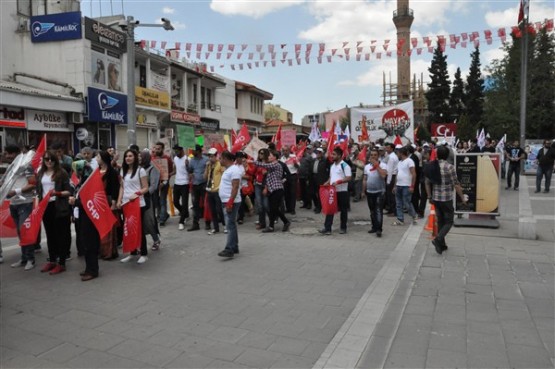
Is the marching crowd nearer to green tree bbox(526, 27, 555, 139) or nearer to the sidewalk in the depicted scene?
the sidewalk

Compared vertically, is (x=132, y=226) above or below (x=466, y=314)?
above

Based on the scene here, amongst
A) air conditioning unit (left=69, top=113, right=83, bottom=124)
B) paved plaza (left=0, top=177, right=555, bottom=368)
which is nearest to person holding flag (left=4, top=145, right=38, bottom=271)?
paved plaza (left=0, top=177, right=555, bottom=368)

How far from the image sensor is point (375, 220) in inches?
345

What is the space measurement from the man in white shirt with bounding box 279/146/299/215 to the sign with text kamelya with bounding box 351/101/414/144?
4.72m

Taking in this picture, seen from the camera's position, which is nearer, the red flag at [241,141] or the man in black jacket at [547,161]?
the red flag at [241,141]

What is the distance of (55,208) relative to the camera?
634 centimetres

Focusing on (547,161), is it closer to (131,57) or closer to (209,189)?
(209,189)

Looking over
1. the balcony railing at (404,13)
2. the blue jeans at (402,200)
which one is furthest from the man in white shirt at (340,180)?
the balcony railing at (404,13)

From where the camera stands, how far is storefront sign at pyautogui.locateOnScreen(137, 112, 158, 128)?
27.6 meters

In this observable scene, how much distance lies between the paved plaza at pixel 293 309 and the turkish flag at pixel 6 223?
1.77 ft

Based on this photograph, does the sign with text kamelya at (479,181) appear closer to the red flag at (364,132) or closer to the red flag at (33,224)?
the red flag at (364,132)

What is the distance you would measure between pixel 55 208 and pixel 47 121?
15936mm

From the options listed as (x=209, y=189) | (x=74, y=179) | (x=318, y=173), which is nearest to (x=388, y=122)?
(x=318, y=173)

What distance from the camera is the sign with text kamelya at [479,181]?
931cm
